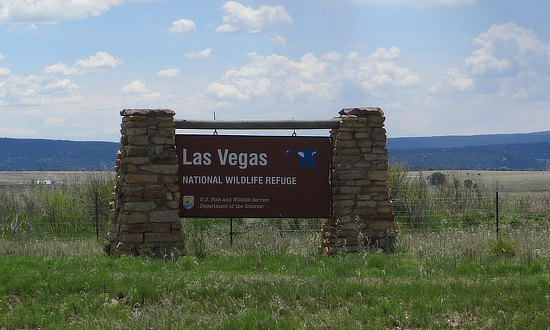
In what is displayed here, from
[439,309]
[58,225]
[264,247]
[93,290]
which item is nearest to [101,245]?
[264,247]

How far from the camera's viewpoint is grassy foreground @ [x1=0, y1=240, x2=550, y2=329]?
8711 millimetres

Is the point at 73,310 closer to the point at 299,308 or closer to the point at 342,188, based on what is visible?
the point at 299,308

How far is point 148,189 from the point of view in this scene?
1323 centimetres

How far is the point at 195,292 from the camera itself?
9773 mm

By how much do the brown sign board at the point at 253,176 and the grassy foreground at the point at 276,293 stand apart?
2.09m

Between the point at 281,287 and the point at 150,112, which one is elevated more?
the point at 150,112

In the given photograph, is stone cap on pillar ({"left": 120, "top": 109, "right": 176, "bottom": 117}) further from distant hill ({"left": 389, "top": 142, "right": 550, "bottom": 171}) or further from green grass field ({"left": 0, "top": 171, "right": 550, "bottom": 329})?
distant hill ({"left": 389, "top": 142, "right": 550, "bottom": 171})

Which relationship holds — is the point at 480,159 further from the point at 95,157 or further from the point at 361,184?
the point at 361,184

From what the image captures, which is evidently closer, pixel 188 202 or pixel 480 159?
pixel 188 202

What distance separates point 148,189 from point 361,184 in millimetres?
3969

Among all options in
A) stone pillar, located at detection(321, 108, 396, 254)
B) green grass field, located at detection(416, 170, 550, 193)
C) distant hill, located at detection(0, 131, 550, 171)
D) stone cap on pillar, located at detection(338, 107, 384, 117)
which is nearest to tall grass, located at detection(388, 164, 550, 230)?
green grass field, located at detection(416, 170, 550, 193)

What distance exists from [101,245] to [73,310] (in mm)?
5004

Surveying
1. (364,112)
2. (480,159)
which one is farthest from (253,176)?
(480,159)

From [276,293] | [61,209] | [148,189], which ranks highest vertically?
[148,189]
